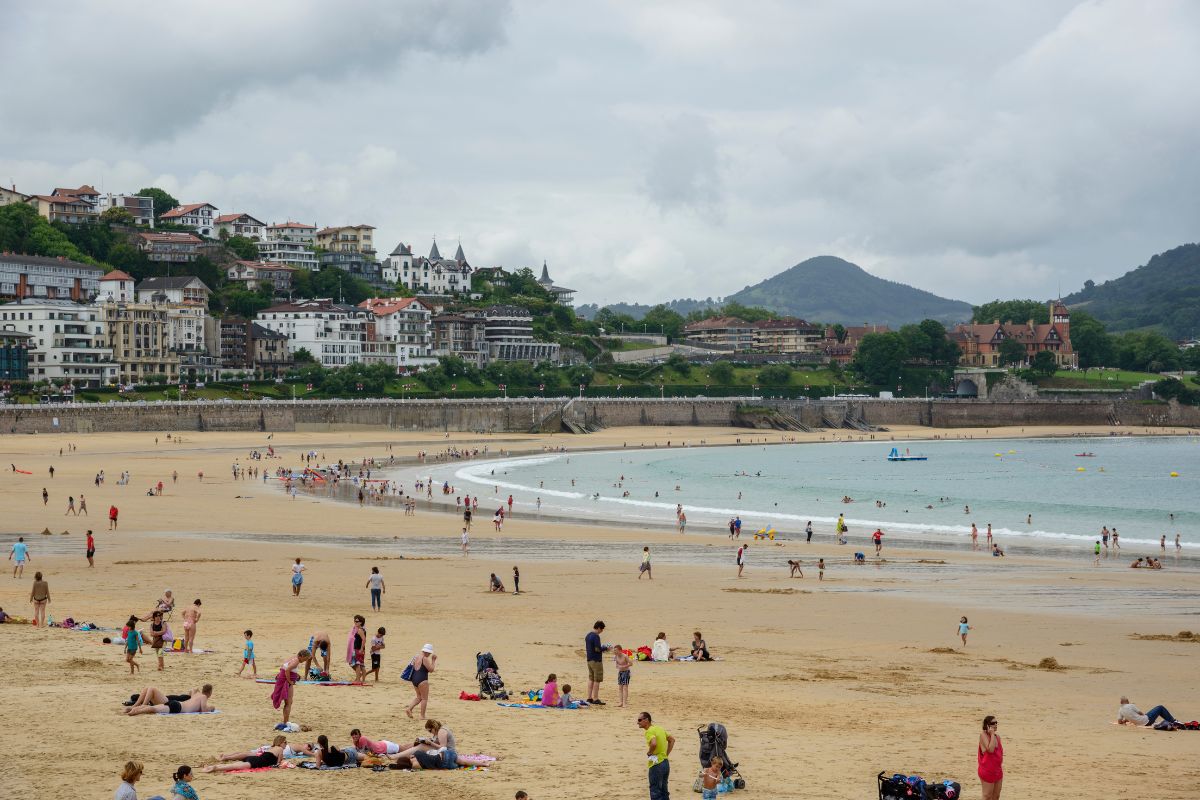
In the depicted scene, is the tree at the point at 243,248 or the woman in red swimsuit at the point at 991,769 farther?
the tree at the point at 243,248

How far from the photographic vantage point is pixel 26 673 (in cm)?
1516

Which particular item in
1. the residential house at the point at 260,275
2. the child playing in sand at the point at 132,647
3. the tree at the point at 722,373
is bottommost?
the child playing in sand at the point at 132,647

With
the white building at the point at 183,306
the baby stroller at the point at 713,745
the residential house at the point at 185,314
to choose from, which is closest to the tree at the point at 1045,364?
the residential house at the point at 185,314

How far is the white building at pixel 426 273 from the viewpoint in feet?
574

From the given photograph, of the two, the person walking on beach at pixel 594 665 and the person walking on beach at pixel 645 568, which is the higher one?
the person walking on beach at pixel 594 665

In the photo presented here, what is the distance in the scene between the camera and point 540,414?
362ft

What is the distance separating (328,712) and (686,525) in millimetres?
30787

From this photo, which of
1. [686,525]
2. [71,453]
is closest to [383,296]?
[71,453]

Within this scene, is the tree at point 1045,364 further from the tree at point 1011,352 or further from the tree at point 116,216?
the tree at point 116,216

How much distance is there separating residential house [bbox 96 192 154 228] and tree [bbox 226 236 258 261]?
10.9 meters

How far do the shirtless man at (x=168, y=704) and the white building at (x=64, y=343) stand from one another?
96.3 meters

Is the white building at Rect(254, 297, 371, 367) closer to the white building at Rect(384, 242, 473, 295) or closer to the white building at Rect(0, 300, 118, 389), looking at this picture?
the white building at Rect(0, 300, 118, 389)

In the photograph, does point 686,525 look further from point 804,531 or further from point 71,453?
point 71,453

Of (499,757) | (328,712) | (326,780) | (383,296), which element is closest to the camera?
(326,780)
